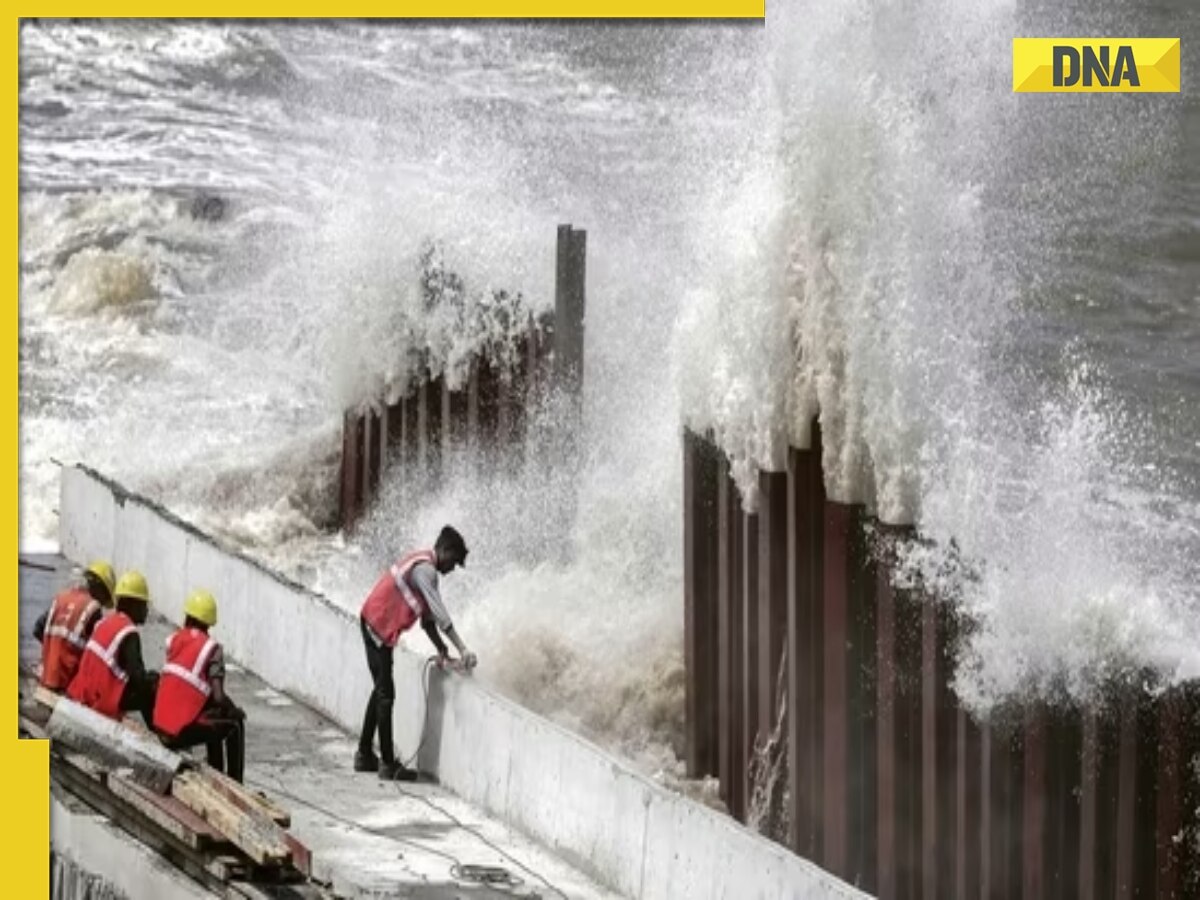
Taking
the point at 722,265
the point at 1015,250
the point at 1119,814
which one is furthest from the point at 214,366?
the point at 1119,814

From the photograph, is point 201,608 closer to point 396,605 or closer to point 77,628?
point 77,628

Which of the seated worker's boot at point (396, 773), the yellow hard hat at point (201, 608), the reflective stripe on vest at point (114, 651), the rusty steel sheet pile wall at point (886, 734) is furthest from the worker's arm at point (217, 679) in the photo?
the rusty steel sheet pile wall at point (886, 734)

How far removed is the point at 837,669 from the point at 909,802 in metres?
0.93

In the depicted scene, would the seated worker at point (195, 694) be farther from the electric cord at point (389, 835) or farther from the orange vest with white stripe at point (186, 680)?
the electric cord at point (389, 835)

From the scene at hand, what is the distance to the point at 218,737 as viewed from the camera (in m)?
15.8

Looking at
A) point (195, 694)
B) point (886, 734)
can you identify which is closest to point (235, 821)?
point (195, 694)

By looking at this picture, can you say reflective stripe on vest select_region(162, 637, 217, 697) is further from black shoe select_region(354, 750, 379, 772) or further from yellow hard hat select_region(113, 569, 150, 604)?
black shoe select_region(354, 750, 379, 772)

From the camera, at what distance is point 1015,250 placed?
33219mm

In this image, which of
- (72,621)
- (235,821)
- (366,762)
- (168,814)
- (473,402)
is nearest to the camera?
(235,821)

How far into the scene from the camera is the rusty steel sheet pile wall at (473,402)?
21734 millimetres

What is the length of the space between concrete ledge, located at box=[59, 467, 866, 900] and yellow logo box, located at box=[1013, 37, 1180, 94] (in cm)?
1434

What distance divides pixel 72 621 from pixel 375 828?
5.99 ft

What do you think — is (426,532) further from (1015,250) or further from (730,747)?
(1015,250)

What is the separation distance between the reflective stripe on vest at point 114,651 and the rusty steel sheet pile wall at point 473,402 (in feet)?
19.9
